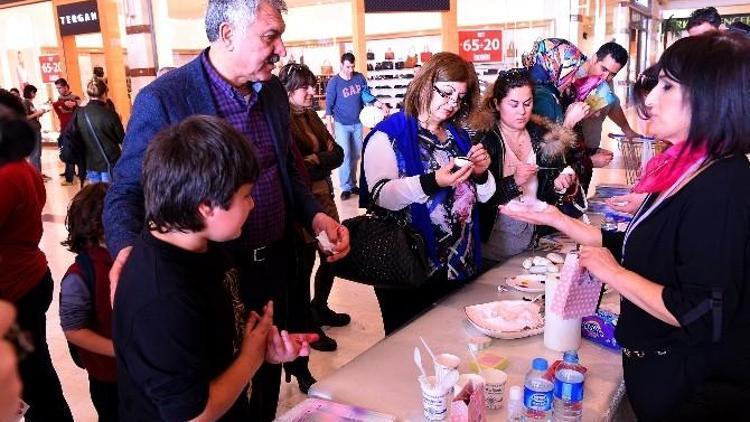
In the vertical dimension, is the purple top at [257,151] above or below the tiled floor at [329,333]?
above

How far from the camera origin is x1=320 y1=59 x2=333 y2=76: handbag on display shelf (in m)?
14.7

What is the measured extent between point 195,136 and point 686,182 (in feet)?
3.42

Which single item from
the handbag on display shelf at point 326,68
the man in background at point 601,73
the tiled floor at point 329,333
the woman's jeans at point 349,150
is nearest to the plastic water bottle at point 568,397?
the tiled floor at point 329,333

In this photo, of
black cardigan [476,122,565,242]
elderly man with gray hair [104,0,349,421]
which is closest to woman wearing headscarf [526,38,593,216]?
black cardigan [476,122,565,242]

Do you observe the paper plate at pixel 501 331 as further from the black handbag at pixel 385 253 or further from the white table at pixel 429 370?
the black handbag at pixel 385 253

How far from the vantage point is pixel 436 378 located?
1.36 metres

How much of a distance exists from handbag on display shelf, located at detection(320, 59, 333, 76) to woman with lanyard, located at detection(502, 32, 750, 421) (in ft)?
45.2

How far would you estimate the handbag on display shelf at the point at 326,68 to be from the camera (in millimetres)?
14695

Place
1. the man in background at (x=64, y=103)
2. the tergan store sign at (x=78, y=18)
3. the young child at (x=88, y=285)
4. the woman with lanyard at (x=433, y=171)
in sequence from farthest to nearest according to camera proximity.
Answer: the tergan store sign at (x=78, y=18), the man in background at (x=64, y=103), the woman with lanyard at (x=433, y=171), the young child at (x=88, y=285)

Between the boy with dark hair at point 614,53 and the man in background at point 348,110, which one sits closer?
the boy with dark hair at point 614,53

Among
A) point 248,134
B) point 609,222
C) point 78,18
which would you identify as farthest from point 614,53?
point 78,18

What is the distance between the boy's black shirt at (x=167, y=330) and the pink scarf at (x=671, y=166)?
1.03 meters

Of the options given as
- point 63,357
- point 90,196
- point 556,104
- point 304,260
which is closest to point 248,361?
point 90,196

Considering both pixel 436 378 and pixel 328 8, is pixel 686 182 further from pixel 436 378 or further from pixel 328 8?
pixel 328 8
